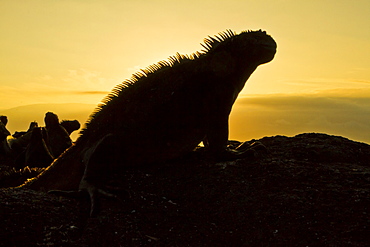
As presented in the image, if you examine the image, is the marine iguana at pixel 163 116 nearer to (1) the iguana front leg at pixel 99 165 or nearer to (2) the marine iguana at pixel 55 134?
(1) the iguana front leg at pixel 99 165

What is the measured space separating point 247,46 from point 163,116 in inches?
68.8

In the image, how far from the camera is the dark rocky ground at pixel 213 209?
155 inches

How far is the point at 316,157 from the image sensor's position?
19.7 ft

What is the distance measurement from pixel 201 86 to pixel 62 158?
227 centimetres

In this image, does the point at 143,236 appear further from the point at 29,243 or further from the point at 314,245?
the point at 314,245

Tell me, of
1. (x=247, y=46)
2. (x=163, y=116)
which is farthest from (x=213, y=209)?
Answer: (x=247, y=46)

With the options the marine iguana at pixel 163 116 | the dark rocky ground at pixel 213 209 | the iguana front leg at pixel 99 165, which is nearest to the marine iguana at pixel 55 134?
the marine iguana at pixel 163 116

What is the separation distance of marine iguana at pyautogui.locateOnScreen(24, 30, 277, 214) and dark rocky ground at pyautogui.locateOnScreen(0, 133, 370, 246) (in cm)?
29

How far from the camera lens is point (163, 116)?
5.50 metres

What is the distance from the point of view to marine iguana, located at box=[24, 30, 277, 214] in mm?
5348

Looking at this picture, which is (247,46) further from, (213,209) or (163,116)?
(213,209)

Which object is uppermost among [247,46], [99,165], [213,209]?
[247,46]

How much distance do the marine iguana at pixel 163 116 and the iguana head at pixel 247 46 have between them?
0.02 m

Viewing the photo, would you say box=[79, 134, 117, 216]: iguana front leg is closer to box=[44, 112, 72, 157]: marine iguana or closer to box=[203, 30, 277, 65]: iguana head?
box=[203, 30, 277, 65]: iguana head
